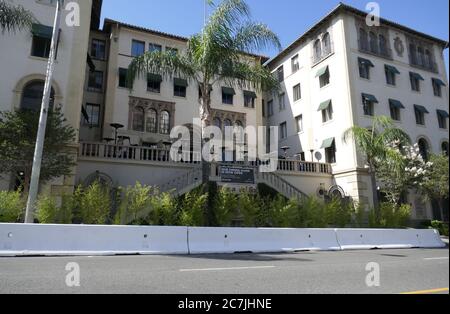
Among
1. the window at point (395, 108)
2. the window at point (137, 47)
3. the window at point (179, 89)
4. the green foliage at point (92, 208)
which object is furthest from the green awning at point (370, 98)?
the green foliage at point (92, 208)

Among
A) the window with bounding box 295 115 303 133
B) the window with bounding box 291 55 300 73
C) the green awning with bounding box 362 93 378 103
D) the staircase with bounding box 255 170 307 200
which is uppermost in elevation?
the window with bounding box 291 55 300 73

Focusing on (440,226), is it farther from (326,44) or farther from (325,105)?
(326,44)

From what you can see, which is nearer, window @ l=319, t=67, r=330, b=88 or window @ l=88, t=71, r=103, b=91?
window @ l=88, t=71, r=103, b=91

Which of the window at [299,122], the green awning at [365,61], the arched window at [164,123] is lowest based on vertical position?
the arched window at [164,123]

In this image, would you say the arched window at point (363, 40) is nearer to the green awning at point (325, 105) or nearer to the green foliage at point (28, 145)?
the green awning at point (325, 105)

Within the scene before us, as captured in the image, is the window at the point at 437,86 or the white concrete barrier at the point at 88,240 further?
the window at the point at 437,86

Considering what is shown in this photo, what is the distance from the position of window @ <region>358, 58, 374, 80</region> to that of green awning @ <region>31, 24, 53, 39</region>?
23.0m

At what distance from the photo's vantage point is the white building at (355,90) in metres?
28.5

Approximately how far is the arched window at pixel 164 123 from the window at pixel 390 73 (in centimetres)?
1928

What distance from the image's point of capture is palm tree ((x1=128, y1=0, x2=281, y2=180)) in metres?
16.1

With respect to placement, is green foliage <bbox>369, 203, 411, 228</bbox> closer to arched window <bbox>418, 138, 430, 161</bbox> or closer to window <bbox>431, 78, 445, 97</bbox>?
arched window <bbox>418, 138, 430, 161</bbox>

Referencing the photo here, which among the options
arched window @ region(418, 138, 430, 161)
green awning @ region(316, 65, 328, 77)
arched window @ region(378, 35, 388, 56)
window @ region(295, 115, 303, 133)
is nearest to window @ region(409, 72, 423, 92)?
arched window @ region(378, 35, 388, 56)

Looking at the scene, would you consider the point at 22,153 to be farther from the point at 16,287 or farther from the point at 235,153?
the point at 235,153

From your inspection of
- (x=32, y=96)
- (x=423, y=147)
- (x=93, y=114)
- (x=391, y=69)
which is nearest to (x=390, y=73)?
(x=391, y=69)
